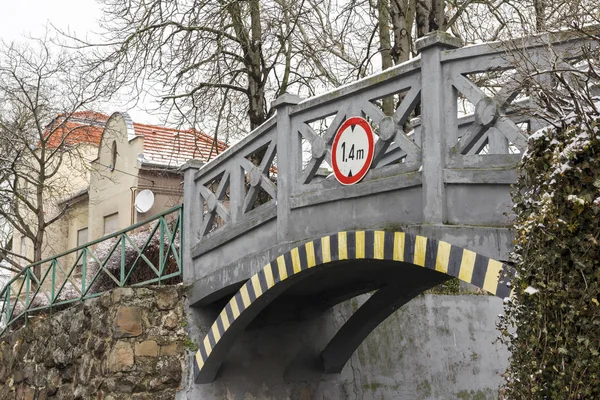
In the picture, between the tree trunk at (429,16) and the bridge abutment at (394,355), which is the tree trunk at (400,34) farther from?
the bridge abutment at (394,355)

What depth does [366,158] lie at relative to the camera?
628cm

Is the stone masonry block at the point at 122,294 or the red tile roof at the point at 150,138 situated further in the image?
the red tile roof at the point at 150,138

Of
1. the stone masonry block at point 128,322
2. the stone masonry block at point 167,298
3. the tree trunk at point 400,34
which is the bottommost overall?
the stone masonry block at point 128,322

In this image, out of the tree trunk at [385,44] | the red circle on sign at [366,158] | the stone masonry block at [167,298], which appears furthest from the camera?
the tree trunk at [385,44]

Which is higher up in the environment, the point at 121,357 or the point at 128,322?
the point at 128,322

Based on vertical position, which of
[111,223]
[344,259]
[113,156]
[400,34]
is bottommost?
[344,259]

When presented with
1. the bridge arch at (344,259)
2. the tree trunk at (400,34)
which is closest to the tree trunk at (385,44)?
the tree trunk at (400,34)

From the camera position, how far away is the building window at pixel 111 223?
817 inches

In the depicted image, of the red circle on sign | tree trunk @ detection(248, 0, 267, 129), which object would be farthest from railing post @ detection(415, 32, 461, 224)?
tree trunk @ detection(248, 0, 267, 129)

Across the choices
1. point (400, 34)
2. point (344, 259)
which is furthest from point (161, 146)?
point (344, 259)

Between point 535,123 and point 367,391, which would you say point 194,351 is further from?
point 535,123

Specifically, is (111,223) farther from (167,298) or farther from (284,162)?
(284,162)

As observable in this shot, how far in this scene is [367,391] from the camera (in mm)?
Result: 10531

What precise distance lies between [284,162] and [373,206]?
49.3 inches
